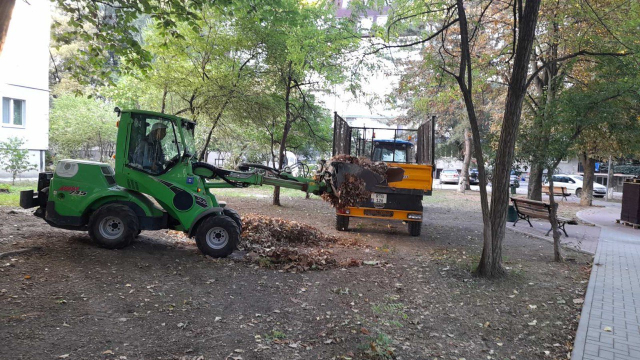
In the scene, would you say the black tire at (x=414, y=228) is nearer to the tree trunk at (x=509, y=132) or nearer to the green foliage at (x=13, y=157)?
the tree trunk at (x=509, y=132)

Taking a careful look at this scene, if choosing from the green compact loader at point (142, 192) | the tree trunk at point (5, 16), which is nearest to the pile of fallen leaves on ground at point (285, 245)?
the green compact loader at point (142, 192)

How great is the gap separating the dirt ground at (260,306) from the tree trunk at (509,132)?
19.6 inches

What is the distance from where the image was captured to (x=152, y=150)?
7.61 m

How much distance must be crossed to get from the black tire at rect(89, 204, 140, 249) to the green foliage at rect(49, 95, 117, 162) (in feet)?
78.2

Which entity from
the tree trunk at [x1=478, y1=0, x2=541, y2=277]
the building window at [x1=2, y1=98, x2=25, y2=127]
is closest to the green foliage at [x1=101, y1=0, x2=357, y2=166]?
the tree trunk at [x1=478, y1=0, x2=541, y2=277]

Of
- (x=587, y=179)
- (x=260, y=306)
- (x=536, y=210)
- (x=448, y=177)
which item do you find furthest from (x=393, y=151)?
(x=448, y=177)

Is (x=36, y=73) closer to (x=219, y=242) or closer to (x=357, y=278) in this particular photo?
(x=219, y=242)

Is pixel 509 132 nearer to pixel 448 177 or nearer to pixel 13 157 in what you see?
pixel 13 157

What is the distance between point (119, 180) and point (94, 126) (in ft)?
77.7

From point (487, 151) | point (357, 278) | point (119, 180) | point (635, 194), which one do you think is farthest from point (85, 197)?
point (635, 194)

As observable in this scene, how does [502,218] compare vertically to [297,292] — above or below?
above

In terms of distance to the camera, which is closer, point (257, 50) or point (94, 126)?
point (257, 50)

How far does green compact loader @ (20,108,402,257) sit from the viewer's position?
7.37m

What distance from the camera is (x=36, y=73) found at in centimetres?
2339
